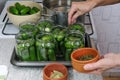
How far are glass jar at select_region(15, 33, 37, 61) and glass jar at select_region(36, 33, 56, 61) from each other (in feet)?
0.07

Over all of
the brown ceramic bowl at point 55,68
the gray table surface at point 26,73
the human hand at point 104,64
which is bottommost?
the gray table surface at point 26,73

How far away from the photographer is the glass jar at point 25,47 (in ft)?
3.25

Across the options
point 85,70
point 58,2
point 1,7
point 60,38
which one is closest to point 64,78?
point 85,70

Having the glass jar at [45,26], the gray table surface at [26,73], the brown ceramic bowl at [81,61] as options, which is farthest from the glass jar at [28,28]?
the brown ceramic bowl at [81,61]

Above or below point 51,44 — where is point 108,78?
below

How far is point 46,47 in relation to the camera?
3.22 ft

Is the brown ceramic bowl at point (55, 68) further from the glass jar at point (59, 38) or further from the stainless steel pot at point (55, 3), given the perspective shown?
the stainless steel pot at point (55, 3)

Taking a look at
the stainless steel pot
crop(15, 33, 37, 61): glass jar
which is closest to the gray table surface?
crop(15, 33, 37, 61): glass jar

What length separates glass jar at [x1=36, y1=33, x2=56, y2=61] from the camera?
981 millimetres

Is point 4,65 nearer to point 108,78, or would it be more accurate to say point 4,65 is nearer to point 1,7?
point 1,7

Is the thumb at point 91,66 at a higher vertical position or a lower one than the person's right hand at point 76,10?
lower

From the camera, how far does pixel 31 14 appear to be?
4.06ft

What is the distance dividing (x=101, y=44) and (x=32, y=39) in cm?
102

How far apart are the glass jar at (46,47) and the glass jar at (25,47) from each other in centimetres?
2
